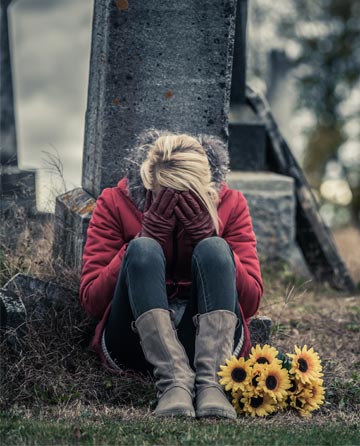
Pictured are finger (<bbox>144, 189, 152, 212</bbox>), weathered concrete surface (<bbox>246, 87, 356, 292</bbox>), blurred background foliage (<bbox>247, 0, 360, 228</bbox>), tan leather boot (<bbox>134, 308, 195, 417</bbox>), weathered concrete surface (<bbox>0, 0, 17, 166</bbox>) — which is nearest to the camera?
tan leather boot (<bbox>134, 308, 195, 417</bbox>)

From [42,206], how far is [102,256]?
1183 mm

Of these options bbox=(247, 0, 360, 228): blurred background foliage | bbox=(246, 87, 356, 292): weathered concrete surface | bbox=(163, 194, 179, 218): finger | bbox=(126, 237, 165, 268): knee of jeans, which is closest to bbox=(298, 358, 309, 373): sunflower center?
bbox=(126, 237, 165, 268): knee of jeans

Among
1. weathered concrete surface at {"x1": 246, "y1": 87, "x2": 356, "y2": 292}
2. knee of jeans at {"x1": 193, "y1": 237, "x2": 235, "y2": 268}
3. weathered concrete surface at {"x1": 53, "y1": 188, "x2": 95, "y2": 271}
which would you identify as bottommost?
weathered concrete surface at {"x1": 246, "y1": 87, "x2": 356, "y2": 292}

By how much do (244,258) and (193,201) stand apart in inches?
16.6

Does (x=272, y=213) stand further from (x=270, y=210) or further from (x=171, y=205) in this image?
(x=171, y=205)

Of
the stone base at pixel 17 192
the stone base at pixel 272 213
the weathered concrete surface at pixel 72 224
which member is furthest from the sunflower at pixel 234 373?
the stone base at pixel 272 213

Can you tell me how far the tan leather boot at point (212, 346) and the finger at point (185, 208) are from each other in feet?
1.45

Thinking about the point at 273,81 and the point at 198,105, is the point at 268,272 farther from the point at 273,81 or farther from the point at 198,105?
the point at 273,81

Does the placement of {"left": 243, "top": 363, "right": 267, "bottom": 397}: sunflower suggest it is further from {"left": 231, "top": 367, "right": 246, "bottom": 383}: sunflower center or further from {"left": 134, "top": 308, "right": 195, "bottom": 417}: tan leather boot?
{"left": 134, "top": 308, "right": 195, "bottom": 417}: tan leather boot

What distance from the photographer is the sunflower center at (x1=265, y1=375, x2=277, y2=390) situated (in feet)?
12.0

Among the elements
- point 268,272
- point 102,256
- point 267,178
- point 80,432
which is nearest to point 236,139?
point 267,178

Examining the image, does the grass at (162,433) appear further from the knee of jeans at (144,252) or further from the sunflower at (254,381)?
the knee of jeans at (144,252)

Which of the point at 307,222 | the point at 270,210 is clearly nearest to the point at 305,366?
the point at 270,210

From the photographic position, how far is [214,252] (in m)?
3.67
